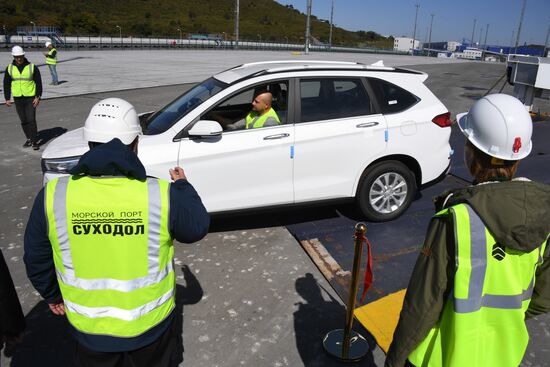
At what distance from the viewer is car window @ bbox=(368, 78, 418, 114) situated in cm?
506

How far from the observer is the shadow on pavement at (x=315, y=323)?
3.20 m

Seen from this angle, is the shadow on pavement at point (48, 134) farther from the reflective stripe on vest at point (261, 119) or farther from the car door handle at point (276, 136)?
the car door handle at point (276, 136)

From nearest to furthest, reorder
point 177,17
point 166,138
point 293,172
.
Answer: point 166,138, point 293,172, point 177,17

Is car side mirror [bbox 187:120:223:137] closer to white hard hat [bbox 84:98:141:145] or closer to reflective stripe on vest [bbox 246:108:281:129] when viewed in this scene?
reflective stripe on vest [bbox 246:108:281:129]

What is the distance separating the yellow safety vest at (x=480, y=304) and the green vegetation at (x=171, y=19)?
56453mm

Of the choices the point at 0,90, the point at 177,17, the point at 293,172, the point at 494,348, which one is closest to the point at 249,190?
the point at 293,172

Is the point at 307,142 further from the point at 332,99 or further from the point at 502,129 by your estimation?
the point at 502,129

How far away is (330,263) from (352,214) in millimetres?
1257

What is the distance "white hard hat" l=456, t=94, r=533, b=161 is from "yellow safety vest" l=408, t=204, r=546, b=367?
32cm

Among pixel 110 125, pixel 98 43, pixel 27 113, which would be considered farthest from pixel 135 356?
pixel 98 43

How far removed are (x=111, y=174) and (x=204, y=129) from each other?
2483 mm

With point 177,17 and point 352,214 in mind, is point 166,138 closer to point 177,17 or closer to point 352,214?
point 352,214

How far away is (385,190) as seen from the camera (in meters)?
5.16

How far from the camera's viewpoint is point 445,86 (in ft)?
66.2
